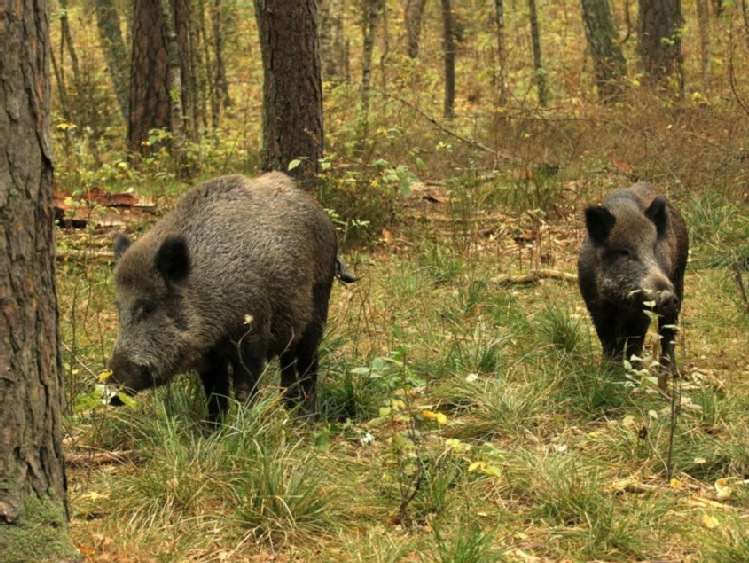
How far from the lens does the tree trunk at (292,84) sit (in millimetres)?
9320

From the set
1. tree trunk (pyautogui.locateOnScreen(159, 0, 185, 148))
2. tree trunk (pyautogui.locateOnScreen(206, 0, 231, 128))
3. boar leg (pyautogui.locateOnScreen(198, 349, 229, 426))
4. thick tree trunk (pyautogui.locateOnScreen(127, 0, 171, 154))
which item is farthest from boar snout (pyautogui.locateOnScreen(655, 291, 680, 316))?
tree trunk (pyautogui.locateOnScreen(206, 0, 231, 128))

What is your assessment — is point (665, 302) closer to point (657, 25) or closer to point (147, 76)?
point (147, 76)

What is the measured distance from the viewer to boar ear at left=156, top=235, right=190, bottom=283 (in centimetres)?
534

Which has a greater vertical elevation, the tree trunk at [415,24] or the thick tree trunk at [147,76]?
the tree trunk at [415,24]

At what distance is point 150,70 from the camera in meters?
13.5

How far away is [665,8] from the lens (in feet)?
53.4

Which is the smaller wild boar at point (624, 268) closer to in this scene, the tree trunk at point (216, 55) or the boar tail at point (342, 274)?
the boar tail at point (342, 274)

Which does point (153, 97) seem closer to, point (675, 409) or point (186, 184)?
point (186, 184)

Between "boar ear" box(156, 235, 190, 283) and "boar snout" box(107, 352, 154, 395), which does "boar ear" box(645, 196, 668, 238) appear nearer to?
"boar ear" box(156, 235, 190, 283)

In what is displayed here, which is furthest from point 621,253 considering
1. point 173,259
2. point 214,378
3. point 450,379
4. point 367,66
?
point 367,66

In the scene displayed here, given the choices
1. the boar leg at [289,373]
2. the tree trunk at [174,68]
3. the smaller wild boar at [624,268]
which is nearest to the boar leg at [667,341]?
the smaller wild boar at [624,268]

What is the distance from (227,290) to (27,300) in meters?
2.21

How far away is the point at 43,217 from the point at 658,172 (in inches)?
363

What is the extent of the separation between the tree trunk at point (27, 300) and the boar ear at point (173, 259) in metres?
1.70
